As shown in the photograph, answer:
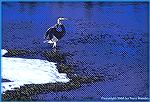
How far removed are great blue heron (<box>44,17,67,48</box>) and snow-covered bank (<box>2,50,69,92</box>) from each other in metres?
0.45

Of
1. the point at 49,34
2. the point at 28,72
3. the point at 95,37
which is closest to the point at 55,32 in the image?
the point at 49,34

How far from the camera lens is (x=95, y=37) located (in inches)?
431

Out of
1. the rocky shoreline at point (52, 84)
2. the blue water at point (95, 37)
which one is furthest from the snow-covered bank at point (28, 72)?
the blue water at point (95, 37)

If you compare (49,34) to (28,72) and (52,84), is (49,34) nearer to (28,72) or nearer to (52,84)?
(28,72)

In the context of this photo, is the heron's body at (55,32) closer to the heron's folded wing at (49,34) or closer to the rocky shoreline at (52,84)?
A: the heron's folded wing at (49,34)

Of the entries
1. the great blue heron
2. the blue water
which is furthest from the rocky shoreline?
the great blue heron

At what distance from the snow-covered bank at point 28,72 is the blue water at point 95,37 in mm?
276

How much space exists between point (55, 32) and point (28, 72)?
94cm

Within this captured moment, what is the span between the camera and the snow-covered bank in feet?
35.0

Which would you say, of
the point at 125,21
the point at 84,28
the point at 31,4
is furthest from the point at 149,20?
the point at 31,4

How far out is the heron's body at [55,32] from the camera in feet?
36.1

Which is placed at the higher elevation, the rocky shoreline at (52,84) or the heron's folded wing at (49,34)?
the heron's folded wing at (49,34)

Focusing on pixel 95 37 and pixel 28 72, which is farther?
pixel 95 37

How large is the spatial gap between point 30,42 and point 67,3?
1.16 metres
